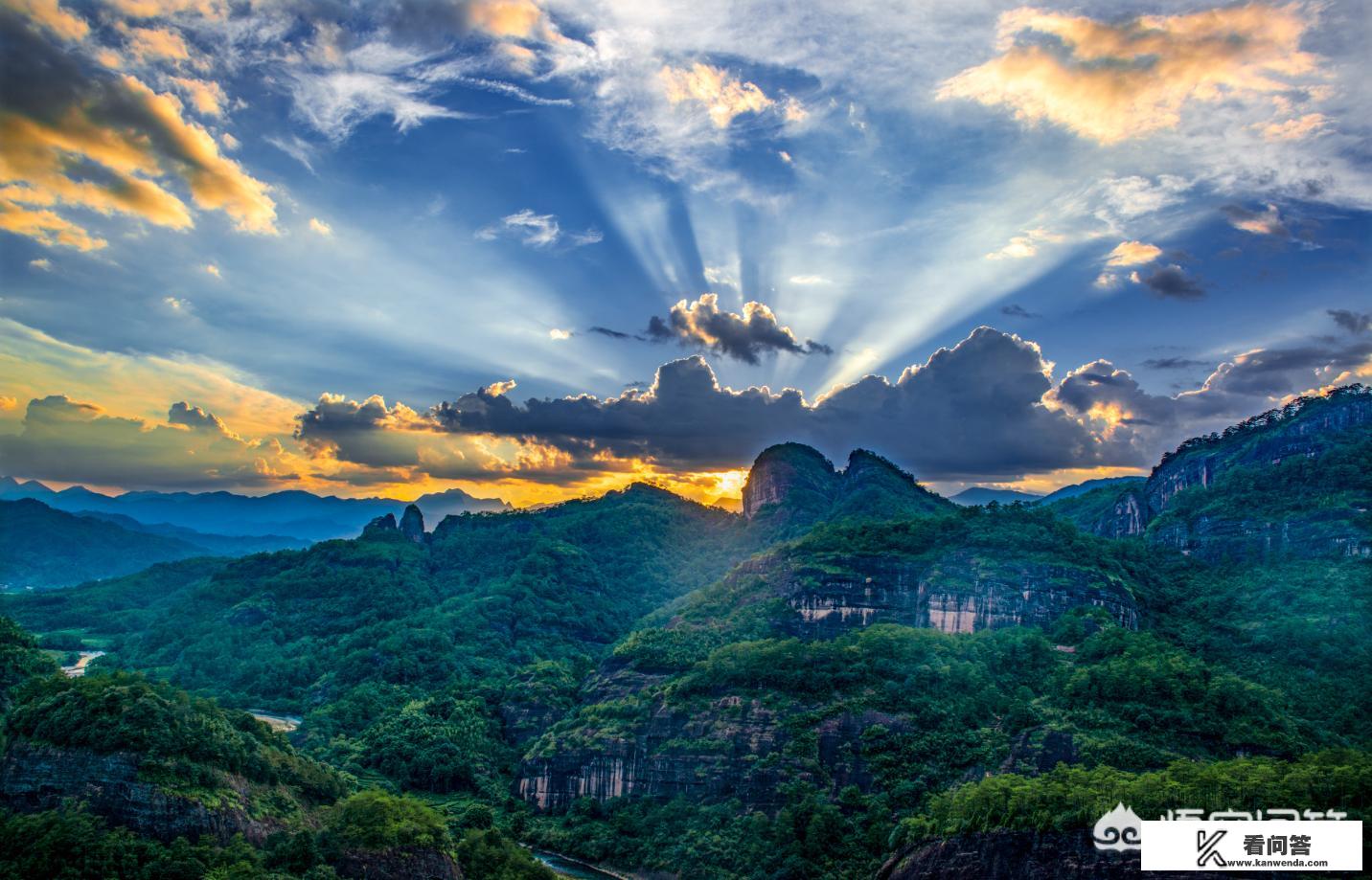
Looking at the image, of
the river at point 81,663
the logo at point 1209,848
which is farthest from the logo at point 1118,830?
the river at point 81,663

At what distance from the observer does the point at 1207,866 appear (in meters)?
41.7

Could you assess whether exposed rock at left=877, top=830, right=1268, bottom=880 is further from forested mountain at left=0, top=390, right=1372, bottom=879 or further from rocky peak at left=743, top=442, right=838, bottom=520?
rocky peak at left=743, top=442, right=838, bottom=520

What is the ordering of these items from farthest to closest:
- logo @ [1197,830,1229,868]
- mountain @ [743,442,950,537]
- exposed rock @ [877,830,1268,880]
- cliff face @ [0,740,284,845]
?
1. mountain @ [743,442,950,537]
2. cliff face @ [0,740,284,845]
3. exposed rock @ [877,830,1268,880]
4. logo @ [1197,830,1229,868]

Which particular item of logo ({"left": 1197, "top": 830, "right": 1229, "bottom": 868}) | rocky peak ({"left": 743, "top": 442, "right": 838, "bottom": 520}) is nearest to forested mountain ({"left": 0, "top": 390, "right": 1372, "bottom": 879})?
logo ({"left": 1197, "top": 830, "right": 1229, "bottom": 868})

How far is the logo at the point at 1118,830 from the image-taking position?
44.7 m

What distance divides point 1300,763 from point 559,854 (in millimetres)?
59709

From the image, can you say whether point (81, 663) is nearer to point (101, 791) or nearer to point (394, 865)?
point (101, 791)

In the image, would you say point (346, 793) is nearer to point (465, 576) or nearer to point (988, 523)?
point (988, 523)

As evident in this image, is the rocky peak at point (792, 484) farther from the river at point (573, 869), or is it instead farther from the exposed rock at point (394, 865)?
the exposed rock at point (394, 865)

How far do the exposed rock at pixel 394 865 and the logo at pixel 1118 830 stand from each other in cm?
3970

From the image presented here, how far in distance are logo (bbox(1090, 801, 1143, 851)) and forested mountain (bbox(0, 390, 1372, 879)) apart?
849mm

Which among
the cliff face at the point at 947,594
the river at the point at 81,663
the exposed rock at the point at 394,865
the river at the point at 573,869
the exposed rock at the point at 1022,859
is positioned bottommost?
the river at the point at 573,869

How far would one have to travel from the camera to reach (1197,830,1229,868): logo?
137 ft

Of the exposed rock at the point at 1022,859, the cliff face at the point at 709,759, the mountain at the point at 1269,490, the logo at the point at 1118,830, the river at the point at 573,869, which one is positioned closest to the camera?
the exposed rock at the point at 1022,859
